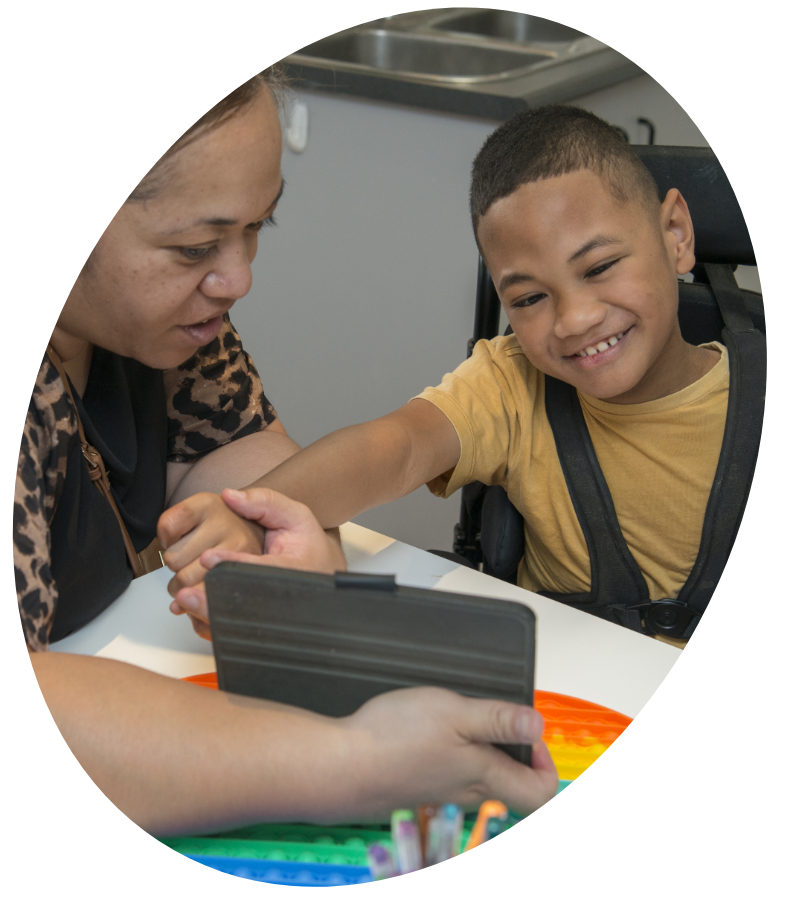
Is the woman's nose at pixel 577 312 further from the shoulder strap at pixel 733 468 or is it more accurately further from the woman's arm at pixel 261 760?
the woman's arm at pixel 261 760

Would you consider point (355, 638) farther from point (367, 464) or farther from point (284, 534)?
point (367, 464)

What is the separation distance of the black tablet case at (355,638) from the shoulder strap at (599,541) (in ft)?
0.97

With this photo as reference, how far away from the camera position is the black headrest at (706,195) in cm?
72

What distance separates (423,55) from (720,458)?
405 mm

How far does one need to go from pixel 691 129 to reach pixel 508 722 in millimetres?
397

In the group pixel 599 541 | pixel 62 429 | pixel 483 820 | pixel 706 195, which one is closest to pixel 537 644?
pixel 483 820

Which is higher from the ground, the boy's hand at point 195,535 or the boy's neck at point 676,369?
the boy's neck at point 676,369

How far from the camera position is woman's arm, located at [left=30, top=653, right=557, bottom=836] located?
0.39 meters

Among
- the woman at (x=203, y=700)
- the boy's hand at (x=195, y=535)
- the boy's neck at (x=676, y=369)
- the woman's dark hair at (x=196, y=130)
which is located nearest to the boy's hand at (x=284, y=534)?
the boy's hand at (x=195, y=535)

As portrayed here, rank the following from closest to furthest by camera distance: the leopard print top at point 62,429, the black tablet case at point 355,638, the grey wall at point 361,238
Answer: the black tablet case at point 355,638 < the leopard print top at point 62,429 < the grey wall at point 361,238

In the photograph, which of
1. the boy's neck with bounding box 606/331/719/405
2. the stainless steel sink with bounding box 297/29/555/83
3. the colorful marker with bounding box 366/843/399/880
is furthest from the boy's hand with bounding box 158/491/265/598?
the boy's neck with bounding box 606/331/719/405

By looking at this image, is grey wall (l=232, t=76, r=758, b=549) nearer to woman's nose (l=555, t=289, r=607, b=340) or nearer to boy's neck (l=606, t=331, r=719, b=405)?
woman's nose (l=555, t=289, r=607, b=340)

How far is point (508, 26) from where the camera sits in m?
0.55

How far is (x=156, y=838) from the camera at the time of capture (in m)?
0.42
